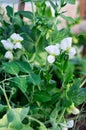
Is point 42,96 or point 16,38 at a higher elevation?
point 16,38

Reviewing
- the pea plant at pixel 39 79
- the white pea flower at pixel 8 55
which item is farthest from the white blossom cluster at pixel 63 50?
the white pea flower at pixel 8 55

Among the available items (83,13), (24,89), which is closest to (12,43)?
(24,89)

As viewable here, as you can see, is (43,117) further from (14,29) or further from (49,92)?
(14,29)

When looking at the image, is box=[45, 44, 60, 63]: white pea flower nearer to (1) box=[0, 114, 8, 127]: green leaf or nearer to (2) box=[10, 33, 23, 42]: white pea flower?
(2) box=[10, 33, 23, 42]: white pea flower

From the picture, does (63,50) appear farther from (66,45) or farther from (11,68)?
(11,68)

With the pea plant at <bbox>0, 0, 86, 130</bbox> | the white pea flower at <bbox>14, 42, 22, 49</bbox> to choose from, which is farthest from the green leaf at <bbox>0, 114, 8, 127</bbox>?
the white pea flower at <bbox>14, 42, 22, 49</bbox>

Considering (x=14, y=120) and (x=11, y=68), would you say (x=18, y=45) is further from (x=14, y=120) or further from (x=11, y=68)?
(x=14, y=120)

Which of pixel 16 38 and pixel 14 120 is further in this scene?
pixel 16 38

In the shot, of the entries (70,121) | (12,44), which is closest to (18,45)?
(12,44)
